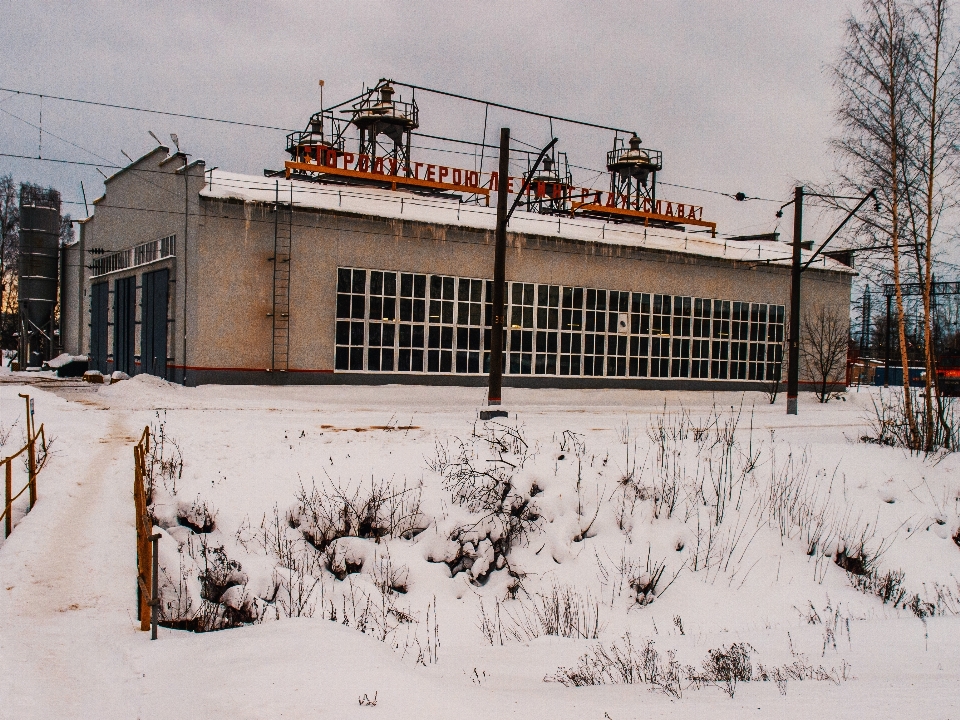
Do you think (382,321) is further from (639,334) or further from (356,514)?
(356,514)

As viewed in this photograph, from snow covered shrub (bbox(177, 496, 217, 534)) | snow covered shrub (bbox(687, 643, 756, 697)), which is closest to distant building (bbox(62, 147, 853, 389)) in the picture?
snow covered shrub (bbox(177, 496, 217, 534))

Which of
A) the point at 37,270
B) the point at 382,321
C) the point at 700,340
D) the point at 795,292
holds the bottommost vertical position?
the point at 700,340

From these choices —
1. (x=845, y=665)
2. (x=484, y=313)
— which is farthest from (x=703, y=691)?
(x=484, y=313)

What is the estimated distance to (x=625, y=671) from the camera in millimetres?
6555

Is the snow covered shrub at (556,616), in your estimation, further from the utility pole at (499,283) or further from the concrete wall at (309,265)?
the concrete wall at (309,265)

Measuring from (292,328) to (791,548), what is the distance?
54.0 ft

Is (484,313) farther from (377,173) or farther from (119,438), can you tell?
(119,438)

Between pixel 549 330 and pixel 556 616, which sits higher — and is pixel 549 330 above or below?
above

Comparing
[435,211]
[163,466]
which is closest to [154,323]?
[435,211]

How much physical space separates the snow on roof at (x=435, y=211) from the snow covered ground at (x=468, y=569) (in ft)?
28.8

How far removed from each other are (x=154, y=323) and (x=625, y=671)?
23204 mm

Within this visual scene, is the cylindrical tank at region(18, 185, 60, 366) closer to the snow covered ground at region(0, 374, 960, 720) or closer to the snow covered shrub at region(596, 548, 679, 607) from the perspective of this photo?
the snow covered ground at region(0, 374, 960, 720)

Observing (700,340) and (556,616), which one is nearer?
(556,616)

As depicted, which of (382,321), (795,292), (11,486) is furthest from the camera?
(382,321)
